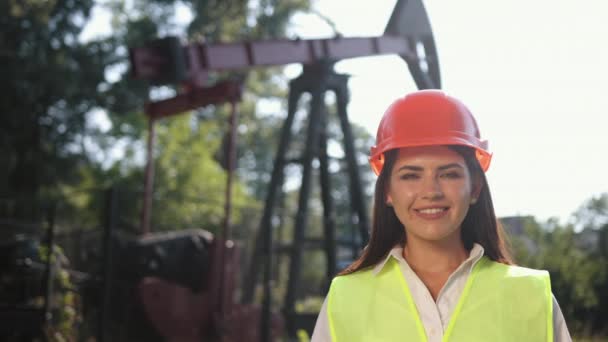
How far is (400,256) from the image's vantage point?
2168mm

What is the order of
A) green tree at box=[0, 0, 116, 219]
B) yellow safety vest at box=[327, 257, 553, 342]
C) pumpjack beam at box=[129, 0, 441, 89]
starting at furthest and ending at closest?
1. green tree at box=[0, 0, 116, 219]
2. pumpjack beam at box=[129, 0, 441, 89]
3. yellow safety vest at box=[327, 257, 553, 342]

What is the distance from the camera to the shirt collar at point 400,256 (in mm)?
2109

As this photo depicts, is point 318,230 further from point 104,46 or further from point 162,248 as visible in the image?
point 162,248

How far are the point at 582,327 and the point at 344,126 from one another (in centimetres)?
390

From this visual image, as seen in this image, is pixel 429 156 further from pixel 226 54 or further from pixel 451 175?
pixel 226 54

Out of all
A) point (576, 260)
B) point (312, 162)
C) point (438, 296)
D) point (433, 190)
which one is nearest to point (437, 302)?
point (438, 296)

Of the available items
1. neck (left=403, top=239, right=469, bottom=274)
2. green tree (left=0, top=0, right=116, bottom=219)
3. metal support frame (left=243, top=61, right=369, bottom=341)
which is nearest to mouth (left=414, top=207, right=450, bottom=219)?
neck (left=403, top=239, right=469, bottom=274)

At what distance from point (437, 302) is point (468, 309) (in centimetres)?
9

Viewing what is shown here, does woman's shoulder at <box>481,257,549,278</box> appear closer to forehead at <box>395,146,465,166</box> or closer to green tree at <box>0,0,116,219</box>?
forehead at <box>395,146,465,166</box>

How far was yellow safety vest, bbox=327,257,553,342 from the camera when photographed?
6.41ft

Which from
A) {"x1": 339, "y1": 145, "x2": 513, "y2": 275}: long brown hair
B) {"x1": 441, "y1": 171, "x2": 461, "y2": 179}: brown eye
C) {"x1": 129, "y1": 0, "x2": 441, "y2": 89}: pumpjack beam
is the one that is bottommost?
{"x1": 339, "y1": 145, "x2": 513, "y2": 275}: long brown hair

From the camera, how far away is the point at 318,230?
27734 mm

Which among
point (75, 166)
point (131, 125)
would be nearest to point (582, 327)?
point (75, 166)

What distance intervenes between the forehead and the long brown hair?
4 centimetres
